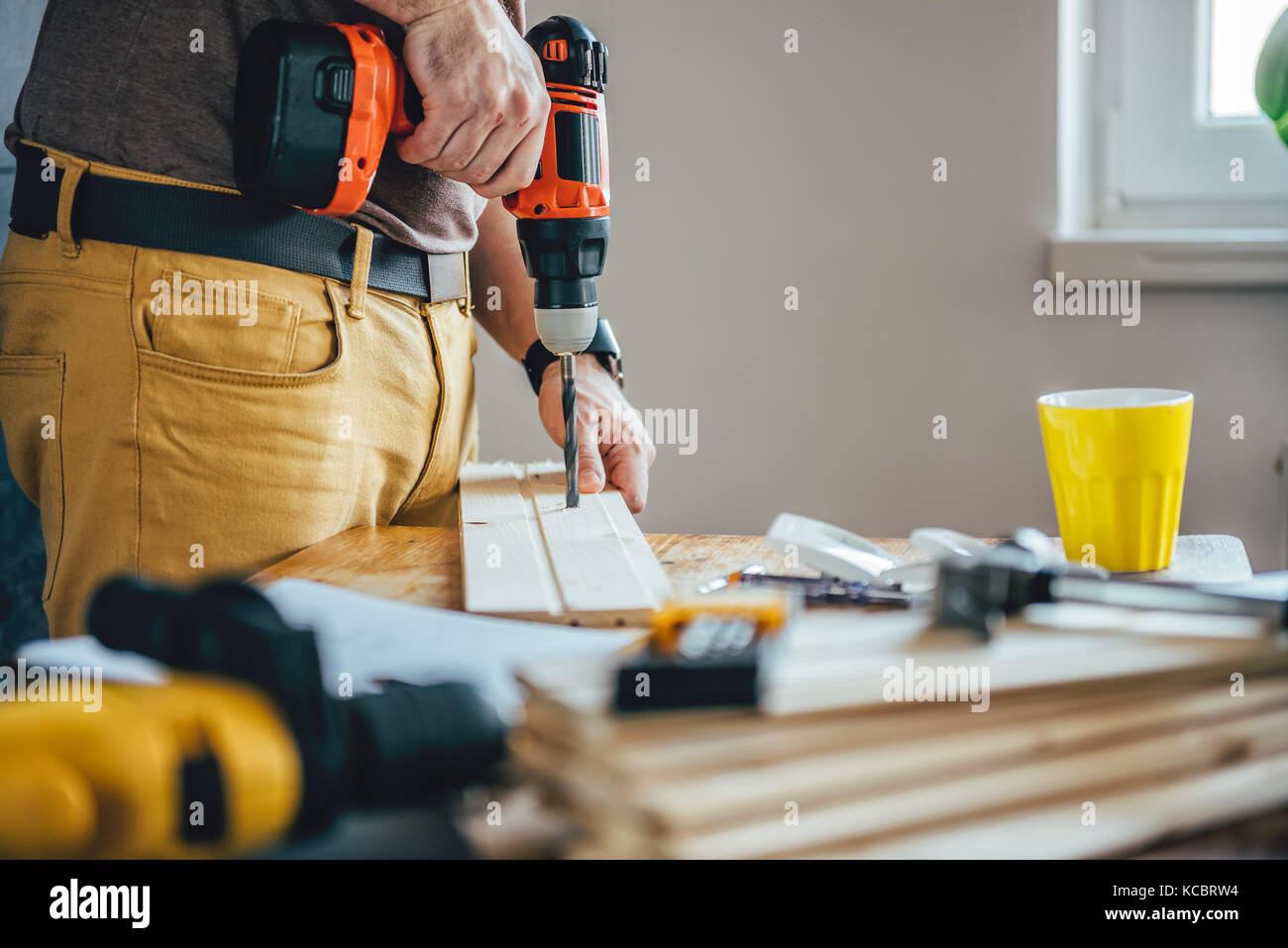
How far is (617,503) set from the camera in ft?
3.05

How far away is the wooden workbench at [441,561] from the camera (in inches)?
28.2

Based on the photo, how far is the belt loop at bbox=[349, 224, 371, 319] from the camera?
2.98ft

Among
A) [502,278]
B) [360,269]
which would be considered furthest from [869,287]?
[360,269]

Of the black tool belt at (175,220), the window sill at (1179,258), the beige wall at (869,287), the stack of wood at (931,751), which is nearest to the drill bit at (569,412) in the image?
the black tool belt at (175,220)

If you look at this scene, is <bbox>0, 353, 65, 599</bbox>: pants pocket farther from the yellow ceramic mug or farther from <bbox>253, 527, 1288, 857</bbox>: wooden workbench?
the yellow ceramic mug

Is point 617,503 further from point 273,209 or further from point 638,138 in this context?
point 638,138

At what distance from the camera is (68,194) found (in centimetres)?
82

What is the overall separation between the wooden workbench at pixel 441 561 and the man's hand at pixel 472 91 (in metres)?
0.30

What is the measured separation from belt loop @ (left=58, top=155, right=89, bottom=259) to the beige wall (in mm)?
1084

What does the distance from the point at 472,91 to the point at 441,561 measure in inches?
13.9

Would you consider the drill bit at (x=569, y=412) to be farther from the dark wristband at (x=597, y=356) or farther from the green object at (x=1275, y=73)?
the green object at (x=1275, y=73)

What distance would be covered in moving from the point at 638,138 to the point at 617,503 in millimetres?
1054

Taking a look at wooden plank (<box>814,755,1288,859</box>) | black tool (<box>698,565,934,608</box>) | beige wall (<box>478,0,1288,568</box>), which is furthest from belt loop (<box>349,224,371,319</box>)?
beige wall (<box>478,0,1288,568</box>)

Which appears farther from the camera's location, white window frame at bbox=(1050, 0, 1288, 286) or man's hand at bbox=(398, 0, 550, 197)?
white window frame at bbox=(1050, 0, 1288, 286)
